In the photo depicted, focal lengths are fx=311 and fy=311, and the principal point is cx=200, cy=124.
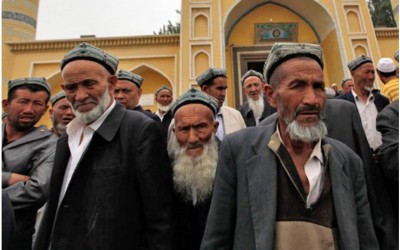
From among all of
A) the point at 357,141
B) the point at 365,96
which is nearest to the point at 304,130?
the point at 357,141

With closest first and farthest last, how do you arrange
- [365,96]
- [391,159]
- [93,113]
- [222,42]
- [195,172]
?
1. [93,113]
2. [391,159]
3. [195,172]
4. [365,96]
5. [222,42]

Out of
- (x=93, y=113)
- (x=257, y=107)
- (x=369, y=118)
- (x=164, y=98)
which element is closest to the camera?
(x=93, y=113)

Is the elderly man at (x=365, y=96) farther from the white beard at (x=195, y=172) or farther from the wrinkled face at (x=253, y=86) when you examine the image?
the white beard at (x=195, y=172)

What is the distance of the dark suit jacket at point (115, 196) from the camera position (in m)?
1.47

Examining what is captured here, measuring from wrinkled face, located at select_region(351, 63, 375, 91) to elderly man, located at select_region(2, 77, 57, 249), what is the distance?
119 inches

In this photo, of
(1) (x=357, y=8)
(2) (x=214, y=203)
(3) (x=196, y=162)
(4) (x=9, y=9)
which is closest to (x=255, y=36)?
(1) (x=357, y=8)

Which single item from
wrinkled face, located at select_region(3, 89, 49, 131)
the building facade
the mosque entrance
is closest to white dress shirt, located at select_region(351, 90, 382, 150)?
wrinkled face, located at select_region(3, 89, 49, 131)

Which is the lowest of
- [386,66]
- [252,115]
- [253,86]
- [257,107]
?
[252,115]

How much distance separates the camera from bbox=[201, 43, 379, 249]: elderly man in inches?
47.3

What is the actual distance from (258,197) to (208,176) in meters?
0.87

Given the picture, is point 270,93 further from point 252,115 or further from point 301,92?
point 252,115

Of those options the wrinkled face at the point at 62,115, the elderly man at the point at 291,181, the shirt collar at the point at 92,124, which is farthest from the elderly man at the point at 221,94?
the elderly man at the point at 291,181

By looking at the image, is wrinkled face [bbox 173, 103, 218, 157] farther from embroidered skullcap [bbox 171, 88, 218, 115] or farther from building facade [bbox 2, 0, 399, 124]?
building facade [bbox 2, 0, 399, 124]

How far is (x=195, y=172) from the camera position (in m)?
2.09
